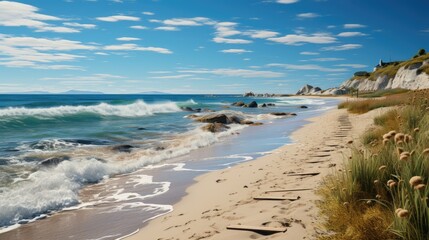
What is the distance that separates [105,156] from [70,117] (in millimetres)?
25525

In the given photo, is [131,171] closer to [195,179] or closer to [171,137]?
[195,179]

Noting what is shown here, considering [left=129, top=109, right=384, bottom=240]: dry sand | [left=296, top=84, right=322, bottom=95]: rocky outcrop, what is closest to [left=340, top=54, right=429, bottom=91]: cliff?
[left=129, top=109, right=384, bottom=240]: dry sand

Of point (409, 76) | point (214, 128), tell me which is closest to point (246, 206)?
point (214, 128)

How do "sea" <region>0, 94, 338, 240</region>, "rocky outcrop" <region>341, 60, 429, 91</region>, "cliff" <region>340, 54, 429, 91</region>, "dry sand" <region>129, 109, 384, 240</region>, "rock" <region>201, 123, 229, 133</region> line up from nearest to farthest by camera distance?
"dry sand" <region>129, 109, 384, 240</region>
"sea" <region>0, 94, 338, 240</region>
"rock" <region>201, 123, 229, 133</region>
"rocky outcrop" <region>341, 60, 429, 91</region>
"cliff" <region>340, 54, 429, 91</region>

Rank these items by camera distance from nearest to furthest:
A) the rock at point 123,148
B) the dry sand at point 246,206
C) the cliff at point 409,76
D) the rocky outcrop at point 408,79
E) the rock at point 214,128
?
the dry sand at point 246,206
the rock at point 123,148
the rock at point 214,128
the rocky outcrop at point 408,79
the cliff at point 409,76

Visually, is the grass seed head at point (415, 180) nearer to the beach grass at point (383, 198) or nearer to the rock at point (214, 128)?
the beach grass at point (383, 198)

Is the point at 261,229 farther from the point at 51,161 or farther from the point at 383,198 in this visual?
the point at 51,161

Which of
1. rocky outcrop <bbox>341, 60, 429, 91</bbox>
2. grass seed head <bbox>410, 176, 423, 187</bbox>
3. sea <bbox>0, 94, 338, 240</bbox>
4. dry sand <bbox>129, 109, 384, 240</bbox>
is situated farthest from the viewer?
rocky outcrop <bbox>341, 60, 429, 91</bbox>

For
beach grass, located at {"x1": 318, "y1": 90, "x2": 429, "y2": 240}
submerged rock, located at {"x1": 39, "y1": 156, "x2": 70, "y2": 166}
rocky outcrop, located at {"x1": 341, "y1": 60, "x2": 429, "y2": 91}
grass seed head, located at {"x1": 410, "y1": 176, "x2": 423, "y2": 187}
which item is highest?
rocky outcrop, located at {"x1": 341, "y1": 60, "x2": 429, "y2": 91}

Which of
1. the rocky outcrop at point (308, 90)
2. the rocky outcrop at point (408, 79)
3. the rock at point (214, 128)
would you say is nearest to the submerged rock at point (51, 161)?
the rock at point (214, 128)

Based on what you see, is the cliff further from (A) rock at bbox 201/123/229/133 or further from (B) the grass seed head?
(B) the grass seed head

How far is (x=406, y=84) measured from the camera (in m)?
62.6

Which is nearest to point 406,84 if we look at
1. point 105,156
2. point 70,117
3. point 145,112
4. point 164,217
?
point 145,112

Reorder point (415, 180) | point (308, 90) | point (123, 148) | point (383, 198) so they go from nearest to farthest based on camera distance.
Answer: point (415, 180) → point (383, 198) → point (123, 148) → point (308, 90)
